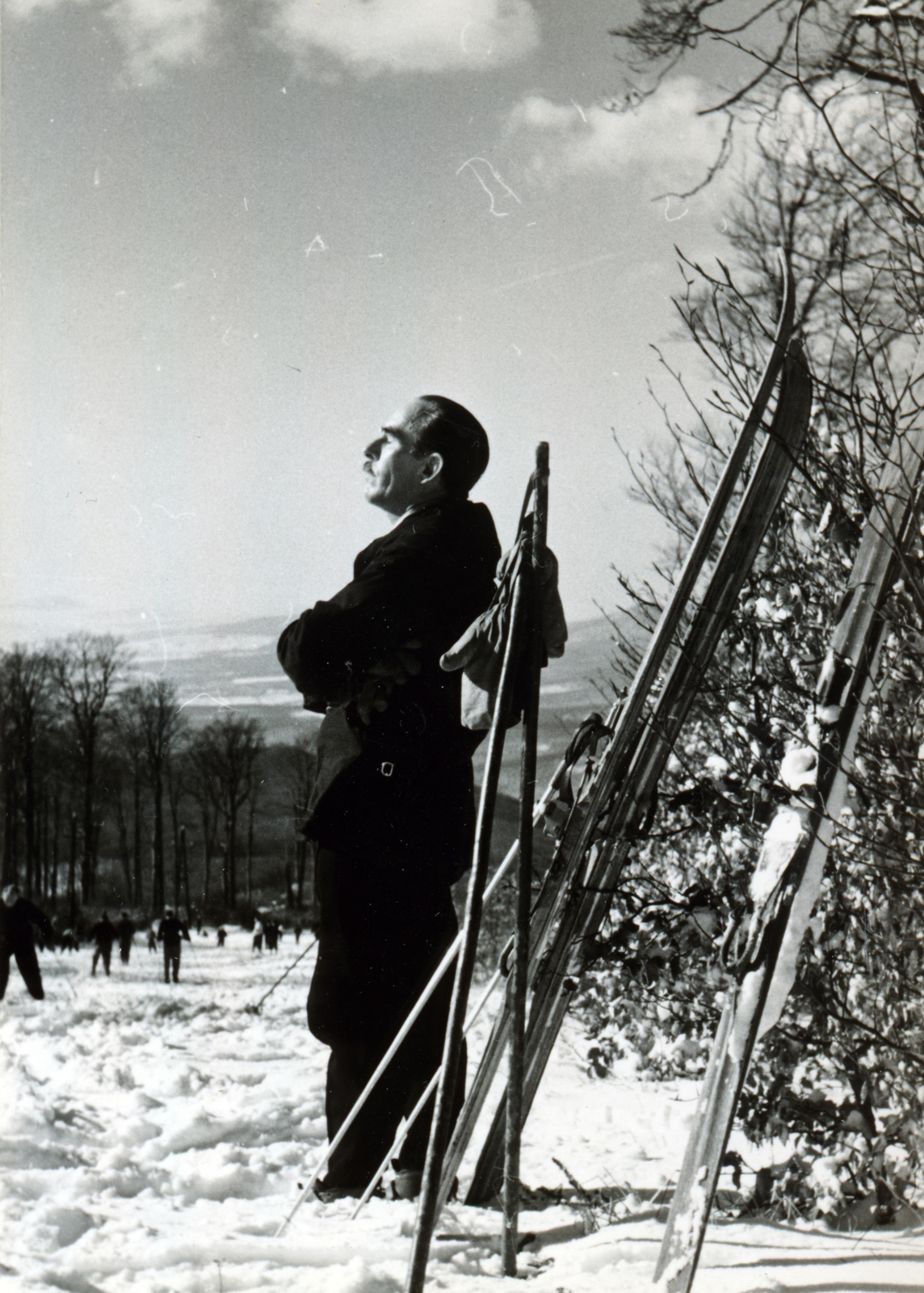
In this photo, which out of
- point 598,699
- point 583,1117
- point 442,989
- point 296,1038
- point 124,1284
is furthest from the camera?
point 296,1038

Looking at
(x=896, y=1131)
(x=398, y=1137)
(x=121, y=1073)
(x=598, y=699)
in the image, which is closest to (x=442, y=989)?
(x=398, y=1137)

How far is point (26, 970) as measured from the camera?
124 inches

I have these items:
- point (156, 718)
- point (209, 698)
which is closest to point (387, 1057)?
point (209, 698)

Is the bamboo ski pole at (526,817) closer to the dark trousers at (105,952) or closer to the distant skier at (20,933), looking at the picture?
the distant skier at (20,933)

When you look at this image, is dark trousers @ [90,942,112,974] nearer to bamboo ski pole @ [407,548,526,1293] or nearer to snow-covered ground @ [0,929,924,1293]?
snow-covered ground @ [0,929,924,1293]

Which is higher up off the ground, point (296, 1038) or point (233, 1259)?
point (233, 1259)

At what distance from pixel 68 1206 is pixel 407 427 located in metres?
1.77

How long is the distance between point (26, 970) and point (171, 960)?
3832 mm

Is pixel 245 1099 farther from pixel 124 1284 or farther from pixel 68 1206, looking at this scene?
pixel 124 1284

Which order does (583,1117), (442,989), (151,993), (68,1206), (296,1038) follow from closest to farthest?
1. (68,1206)
2. (442,989)
3. (583,1117)
4. (296,1038)
5. (151,993)

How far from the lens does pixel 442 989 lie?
7.63 feet

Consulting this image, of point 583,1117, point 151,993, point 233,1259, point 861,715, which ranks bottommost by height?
point 151,993

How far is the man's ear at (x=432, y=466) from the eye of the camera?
7.65 ft

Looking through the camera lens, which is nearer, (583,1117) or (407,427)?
(407,427)
